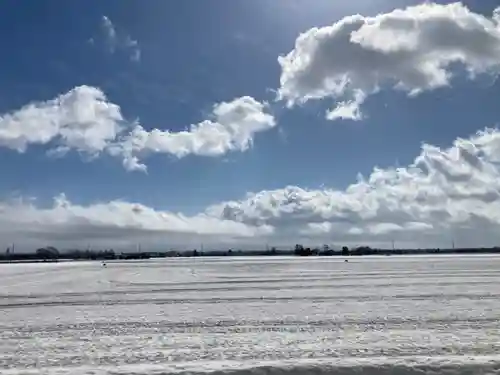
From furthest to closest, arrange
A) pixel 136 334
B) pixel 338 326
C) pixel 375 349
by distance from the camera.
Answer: pixel 338 326
pixel 136 334
pixel 375 349

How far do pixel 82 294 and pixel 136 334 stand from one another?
11.6m

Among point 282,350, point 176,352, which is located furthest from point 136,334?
point 282,350

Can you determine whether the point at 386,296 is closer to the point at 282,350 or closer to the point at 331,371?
the point at 282,350

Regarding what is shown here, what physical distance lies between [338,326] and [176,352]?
4480 millimetres

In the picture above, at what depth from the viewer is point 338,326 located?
12477mm

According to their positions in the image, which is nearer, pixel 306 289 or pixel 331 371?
pixel 331 371

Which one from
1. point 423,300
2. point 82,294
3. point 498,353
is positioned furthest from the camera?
point 82,294

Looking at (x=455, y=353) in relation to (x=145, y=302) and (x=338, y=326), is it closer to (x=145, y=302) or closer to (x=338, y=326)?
(x=338, y=326)

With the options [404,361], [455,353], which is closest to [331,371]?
[404,361]

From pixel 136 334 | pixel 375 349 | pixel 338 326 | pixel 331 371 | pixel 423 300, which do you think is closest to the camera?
pixel 331 371

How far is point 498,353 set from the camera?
8.91m

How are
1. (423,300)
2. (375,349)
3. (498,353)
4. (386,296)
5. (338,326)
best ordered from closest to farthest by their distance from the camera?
1. (498,353)
2. (375,349)
3. (338,326)
4. (423,300)
5. (386,296)

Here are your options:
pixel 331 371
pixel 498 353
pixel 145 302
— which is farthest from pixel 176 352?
pixel 145 302

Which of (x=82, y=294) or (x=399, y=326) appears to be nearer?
(x=399, y=326)
